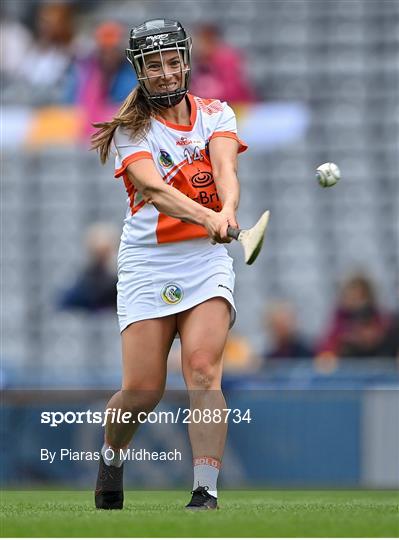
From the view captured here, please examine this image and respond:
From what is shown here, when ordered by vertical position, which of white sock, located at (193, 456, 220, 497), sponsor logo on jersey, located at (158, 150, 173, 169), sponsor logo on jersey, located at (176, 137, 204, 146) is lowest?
white sock, located at (193, 456, 220, 497)

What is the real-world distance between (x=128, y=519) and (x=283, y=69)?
13.1 meters

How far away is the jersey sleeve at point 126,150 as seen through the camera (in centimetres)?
647

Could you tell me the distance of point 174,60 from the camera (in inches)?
259

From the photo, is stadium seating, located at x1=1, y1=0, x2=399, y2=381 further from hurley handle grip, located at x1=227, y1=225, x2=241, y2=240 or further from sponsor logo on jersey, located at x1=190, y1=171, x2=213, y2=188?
hurley handle grip, located at x1=227, y1=225, x2=241, y2=240

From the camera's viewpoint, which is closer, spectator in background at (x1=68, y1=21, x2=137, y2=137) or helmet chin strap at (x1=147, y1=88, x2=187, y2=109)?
helmet chin strap at (x1=147, y1=88, x2=187, y2=109)

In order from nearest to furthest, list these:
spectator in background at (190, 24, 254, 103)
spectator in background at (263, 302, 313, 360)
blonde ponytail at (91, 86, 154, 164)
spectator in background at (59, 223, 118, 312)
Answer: blonde ponytail at (91, 86, 154, 164) < spectator in background at (263, 302, 313, 360) < spectator in background at (59, 223, 118, 312) < spectator in background at (190, 24, 254, 103)

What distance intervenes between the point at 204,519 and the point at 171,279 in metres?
1.28

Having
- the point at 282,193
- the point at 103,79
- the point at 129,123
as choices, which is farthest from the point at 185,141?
the point at 282,193

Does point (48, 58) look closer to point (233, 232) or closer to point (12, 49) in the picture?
point (12, 49)

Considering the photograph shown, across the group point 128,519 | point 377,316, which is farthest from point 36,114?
point 128,519

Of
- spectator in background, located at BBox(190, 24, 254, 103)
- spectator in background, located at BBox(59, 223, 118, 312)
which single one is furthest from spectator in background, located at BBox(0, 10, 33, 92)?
spectator in background, located at BBox(59, 223, 118, 312)

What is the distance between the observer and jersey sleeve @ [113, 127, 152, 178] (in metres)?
6.47

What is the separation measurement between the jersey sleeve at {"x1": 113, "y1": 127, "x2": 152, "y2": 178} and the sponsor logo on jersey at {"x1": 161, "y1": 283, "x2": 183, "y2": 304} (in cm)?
59

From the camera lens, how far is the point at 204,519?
5.64 m
